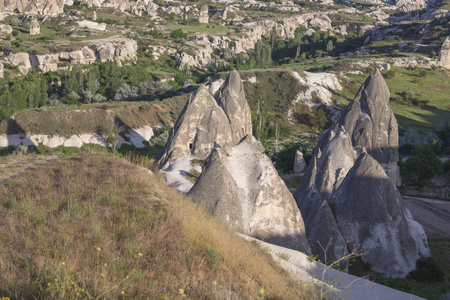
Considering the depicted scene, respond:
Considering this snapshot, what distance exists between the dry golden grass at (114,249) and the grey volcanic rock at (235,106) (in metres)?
21.4

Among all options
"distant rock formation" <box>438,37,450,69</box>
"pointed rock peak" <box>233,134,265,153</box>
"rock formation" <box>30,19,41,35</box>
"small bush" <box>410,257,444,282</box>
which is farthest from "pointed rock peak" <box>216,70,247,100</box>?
"rock formation" <box>30,19,41,35</box>

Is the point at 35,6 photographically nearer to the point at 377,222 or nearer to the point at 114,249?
the point at 377,222

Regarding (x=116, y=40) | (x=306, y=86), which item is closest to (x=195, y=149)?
(x=306, y=86)

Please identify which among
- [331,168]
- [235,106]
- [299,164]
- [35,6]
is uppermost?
[331,168]

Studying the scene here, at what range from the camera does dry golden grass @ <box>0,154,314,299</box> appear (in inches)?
222

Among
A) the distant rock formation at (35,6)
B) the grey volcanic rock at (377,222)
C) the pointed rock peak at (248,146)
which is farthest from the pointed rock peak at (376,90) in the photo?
the distant rock formation at (35,6)

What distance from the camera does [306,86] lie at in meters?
57.3

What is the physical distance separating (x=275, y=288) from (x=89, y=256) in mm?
3454

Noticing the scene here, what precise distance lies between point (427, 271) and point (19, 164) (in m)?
15.9

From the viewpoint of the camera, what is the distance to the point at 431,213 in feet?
83.0

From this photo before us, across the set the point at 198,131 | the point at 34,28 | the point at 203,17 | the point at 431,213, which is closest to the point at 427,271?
the point at 431,213

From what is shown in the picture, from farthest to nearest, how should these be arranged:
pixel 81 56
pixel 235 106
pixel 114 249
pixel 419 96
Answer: pixel 81 56, pixel 419 96, pixel 235 106, pixel 114 249

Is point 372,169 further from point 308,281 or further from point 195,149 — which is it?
point 195,149

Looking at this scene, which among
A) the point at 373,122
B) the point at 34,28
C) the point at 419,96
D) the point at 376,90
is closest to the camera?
the point at 376,90
